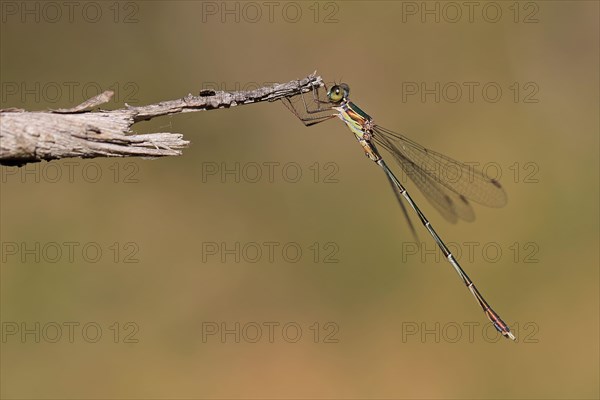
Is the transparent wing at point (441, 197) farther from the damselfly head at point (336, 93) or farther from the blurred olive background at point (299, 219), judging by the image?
the damselfly head at point (336, 93)

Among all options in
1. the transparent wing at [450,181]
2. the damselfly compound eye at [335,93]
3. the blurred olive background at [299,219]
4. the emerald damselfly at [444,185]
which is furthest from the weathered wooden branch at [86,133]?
the blurred olive background at [299,219]

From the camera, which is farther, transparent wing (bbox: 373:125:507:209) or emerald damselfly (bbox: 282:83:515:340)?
transparent wing (bbox: 373:125:507:209)

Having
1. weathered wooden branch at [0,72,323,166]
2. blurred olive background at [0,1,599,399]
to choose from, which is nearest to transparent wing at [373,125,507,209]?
blurred olive background at [0,1,599,399]

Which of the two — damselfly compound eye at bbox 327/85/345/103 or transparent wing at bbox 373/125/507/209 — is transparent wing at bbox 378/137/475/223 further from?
damselfly compound eye at bbox 327/85/345/103

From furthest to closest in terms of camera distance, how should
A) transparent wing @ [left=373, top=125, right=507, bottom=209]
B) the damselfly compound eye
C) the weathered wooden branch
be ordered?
transparent wing @ [left=373, top=125, right=507, bottom=209] → the damselfly compound eye → the weathered wooden branch

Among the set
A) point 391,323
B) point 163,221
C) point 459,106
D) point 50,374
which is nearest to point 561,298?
point 391,323

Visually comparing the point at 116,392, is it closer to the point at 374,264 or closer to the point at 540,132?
the point at 374,264
